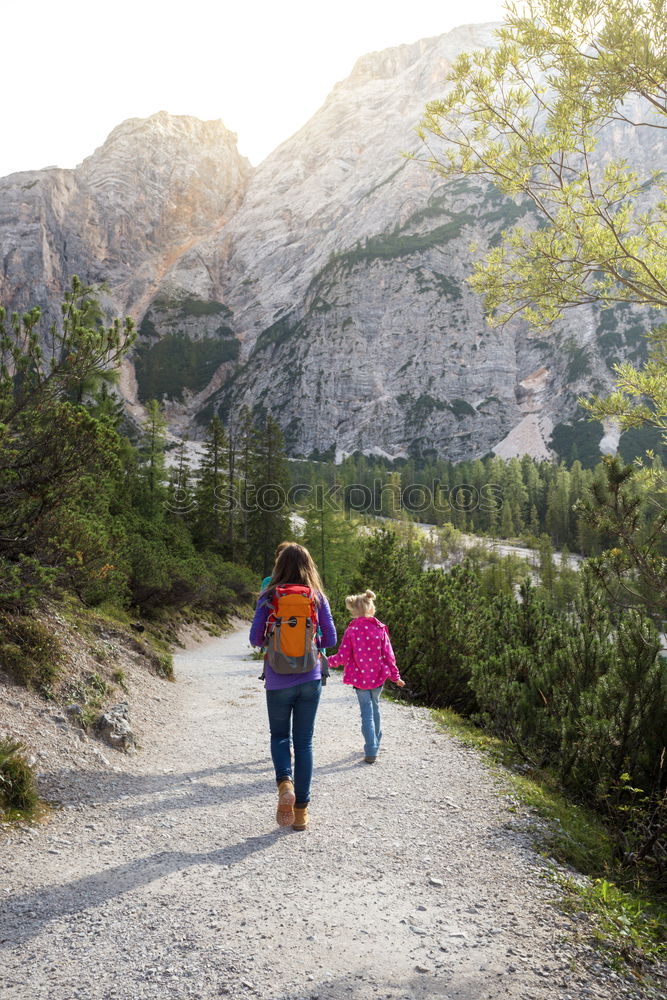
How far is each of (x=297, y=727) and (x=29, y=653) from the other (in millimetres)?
4013

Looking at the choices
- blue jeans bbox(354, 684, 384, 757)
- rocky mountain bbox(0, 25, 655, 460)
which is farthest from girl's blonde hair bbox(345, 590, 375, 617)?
rocky mountain bbox(0, 25, 655, 460)

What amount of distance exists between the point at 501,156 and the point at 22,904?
752 centimetres

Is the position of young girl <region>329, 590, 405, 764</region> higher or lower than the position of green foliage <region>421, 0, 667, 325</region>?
lower

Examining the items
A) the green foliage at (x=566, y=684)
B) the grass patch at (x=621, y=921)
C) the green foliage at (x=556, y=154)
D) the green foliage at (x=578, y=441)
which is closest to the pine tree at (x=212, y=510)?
the green foliage at (x=566, y=684)

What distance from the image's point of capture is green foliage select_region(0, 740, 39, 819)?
4117 mm

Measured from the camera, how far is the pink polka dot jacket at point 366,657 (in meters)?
Answer: 6.11

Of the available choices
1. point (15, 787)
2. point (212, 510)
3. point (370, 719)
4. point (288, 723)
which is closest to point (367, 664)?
point (370, 719)

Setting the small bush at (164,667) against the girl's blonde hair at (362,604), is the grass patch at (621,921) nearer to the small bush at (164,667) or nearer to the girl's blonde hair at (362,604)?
the girl's blonde hair at (362,604)

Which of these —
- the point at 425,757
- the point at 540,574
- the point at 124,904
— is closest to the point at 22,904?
the point at 124,904

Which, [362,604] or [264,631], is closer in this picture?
[264,631]

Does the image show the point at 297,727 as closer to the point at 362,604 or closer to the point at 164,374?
the point at 362,604

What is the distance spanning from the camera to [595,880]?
3.46 m

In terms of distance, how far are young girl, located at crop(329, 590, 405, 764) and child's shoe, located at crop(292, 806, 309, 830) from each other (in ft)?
5.66

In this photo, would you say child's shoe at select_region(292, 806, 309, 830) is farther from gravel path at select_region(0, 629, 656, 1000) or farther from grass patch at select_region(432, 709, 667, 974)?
grass patch at select_region(432, 709, 667, 974)
